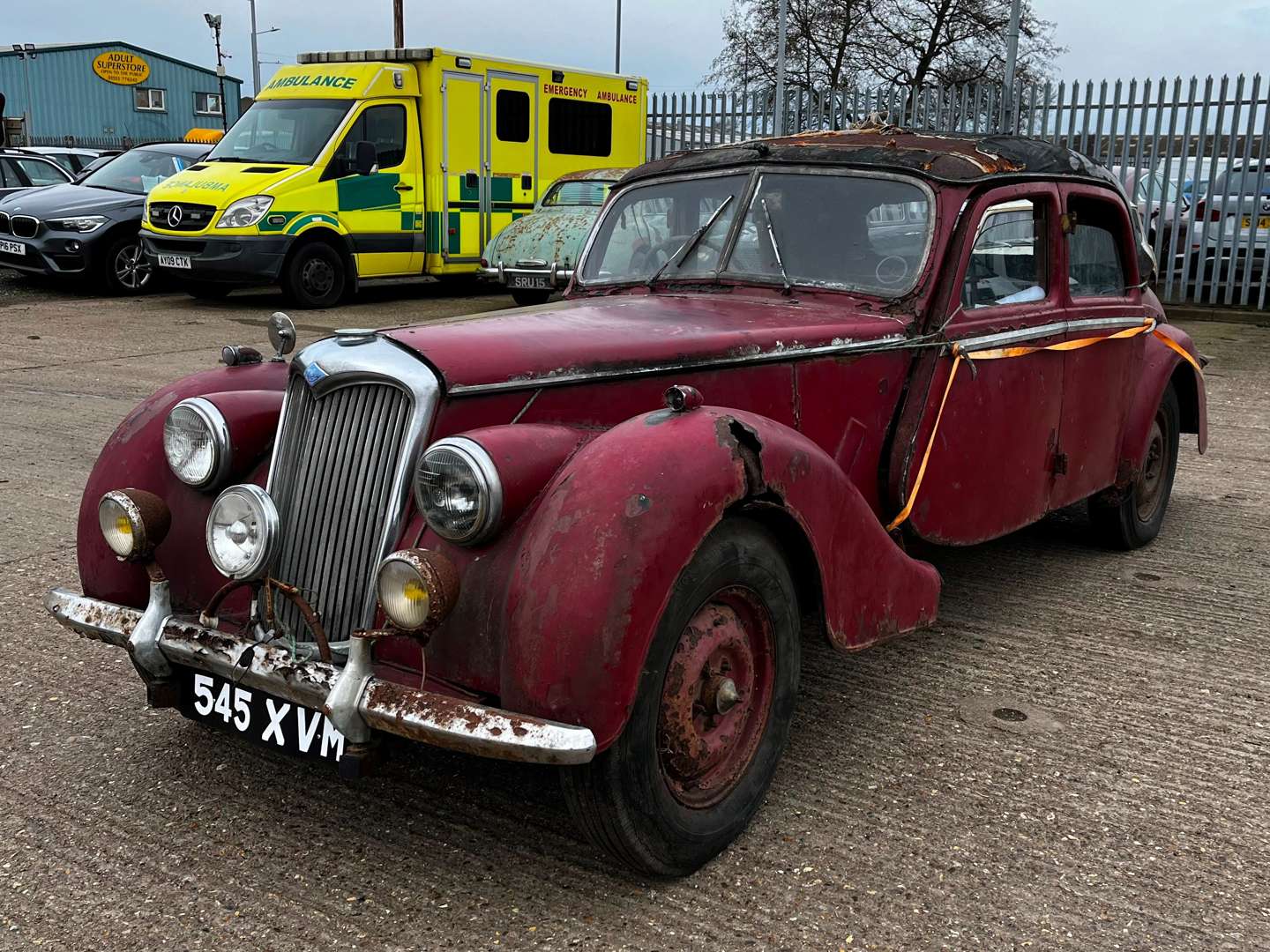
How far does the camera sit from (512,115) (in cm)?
1434

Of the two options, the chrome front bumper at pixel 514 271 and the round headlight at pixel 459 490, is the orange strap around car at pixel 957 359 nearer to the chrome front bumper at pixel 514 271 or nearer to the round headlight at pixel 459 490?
the round headlight at pixel 459 490

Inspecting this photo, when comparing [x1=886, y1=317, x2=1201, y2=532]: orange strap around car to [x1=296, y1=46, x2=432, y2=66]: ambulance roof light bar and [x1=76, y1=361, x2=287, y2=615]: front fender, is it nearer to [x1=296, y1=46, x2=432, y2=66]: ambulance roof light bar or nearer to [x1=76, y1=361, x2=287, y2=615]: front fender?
[x1=76, y1=361, x2=287, y2=615]: front fender

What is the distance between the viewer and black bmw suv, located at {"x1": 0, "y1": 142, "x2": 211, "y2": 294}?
13.8 m

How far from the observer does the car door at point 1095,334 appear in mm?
4469

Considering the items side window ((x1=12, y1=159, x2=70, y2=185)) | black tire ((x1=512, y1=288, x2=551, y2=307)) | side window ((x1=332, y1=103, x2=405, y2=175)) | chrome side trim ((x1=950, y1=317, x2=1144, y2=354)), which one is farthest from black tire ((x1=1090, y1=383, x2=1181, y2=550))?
side window ((x1=12, y1=159, x2=70, y2=185))

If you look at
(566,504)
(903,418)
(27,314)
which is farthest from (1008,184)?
(27,314)

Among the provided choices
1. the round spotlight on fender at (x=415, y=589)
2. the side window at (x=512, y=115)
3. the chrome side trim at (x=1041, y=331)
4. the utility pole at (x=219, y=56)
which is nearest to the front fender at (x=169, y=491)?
the round spotlight on fender at (x=415, y=589)

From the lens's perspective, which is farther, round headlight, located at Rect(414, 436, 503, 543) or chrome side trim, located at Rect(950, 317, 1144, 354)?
chrome side trim, located at Rect(950, 317, 1144, 354)

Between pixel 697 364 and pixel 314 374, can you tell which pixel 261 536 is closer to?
pixel 314 374

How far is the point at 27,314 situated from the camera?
12.9m

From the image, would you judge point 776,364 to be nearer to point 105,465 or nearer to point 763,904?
point 763,904

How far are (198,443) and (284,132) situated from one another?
10953 millimetres

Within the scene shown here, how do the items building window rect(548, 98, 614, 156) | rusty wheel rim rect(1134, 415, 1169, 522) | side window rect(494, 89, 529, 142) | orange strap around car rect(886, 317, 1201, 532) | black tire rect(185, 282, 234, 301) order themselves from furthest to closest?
building window rect(548, 98, 614, 156) → black tire rect(185, 282, 234, 301) → side window rect(494, 89, 529, 142) → rusty wheel rim rect(1134, 415, 1169, 522) → orange strap around car rect(886, 317, 1201, 532)

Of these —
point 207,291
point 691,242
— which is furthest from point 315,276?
point 691,242
